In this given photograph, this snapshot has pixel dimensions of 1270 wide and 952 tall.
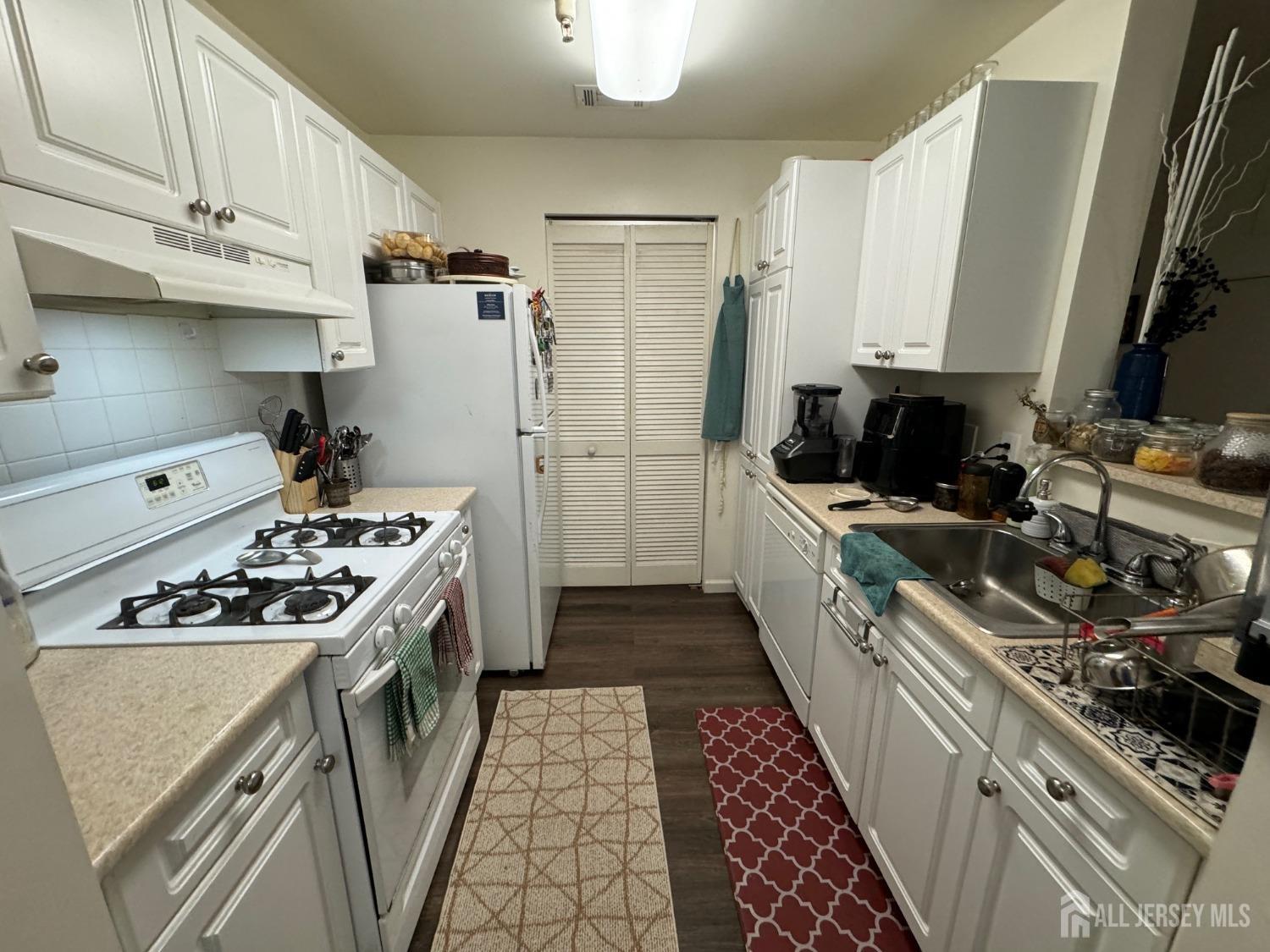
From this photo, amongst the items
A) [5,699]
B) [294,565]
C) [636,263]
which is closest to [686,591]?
[636,263]

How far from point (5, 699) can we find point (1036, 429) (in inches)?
85.3

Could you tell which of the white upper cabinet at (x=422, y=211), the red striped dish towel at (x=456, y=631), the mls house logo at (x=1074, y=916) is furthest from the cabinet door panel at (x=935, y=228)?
the white upper cabinet at (x=422, y=211)

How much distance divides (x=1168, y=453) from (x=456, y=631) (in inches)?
76.7

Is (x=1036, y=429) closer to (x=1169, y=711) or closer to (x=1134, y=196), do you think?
(x=1134, y=196)

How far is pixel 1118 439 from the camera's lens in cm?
135

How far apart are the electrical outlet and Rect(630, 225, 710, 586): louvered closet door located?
1.53 meters

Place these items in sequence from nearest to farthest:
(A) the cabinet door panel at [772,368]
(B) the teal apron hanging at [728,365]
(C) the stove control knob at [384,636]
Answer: (C) the stove control knob at [384,636], (A) the cabinet door panel at [772,368], (B) the teal apron hanging at [728,365]

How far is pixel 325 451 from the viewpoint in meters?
1.79

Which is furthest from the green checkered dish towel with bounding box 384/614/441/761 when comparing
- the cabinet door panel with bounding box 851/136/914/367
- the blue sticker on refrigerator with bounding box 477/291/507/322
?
the cabinet door panel with bounding box 851/136/914/367

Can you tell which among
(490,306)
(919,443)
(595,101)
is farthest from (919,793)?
(595,101)

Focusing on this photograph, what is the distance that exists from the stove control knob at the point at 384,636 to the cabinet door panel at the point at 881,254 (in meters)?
1.88

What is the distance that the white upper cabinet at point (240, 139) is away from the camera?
1.11 meters

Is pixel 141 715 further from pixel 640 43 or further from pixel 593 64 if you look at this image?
pixel 593 64

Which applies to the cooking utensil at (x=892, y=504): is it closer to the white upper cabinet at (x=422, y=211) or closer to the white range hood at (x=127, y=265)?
the white range hood at (x=127, y=265)
